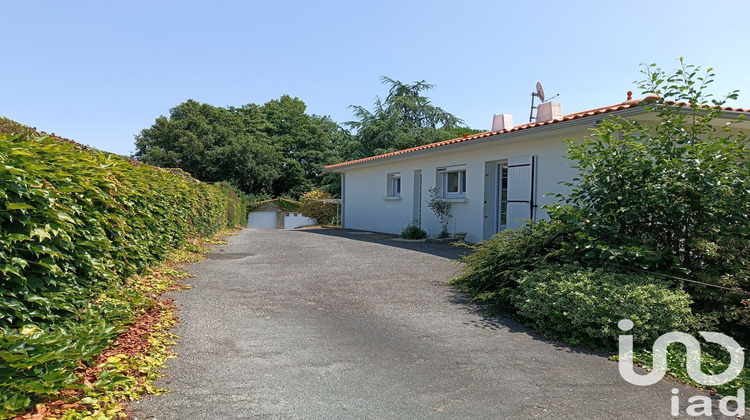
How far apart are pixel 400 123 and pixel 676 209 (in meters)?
24.6

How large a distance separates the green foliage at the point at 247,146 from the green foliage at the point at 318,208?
3.92 metres

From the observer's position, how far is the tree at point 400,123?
93.9ft

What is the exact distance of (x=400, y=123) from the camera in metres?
29.1

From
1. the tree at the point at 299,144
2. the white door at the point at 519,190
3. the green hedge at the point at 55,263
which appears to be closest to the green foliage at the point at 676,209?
the white door at the point at 519,190

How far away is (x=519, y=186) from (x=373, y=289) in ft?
18.1

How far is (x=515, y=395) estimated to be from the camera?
329cm

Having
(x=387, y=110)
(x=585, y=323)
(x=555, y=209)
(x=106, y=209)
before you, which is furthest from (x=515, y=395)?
(x=387, y=110)

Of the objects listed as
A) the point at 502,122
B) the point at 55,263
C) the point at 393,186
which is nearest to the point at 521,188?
the point at 502,122

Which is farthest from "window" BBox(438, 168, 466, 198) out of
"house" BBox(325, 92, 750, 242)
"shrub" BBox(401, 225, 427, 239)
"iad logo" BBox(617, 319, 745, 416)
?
"iad logo" BBox(617, 319, 745, 416)

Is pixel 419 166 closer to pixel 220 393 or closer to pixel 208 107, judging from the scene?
pixel 220 393

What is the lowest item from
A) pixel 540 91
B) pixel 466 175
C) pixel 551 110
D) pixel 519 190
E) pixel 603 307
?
pixel 603 307

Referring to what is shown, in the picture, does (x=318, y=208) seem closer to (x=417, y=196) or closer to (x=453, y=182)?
(x=417, y=196)

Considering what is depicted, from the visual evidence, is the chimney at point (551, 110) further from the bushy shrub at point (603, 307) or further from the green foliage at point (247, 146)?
the green foliage at point (247, 146)

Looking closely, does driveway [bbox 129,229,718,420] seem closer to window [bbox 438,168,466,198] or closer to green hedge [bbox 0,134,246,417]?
green hedge [bbox 0,134,246,417]
